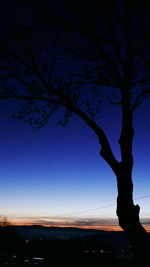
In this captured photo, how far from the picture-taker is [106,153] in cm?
616

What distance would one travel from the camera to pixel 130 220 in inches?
222

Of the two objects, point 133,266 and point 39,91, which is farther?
point 39,91

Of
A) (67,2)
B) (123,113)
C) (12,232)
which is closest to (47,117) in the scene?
(123,113)

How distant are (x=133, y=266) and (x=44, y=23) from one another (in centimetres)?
642

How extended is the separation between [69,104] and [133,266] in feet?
13.3

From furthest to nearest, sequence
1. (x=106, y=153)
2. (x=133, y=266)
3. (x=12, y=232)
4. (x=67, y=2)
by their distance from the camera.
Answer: (x=12, y=232) → (x=67, y=2) → (x=106, y=153) → (x=133, y=266)

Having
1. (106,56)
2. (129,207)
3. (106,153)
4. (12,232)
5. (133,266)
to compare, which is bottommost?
(12,232)

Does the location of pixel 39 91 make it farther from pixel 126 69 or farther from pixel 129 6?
pixel 129 6

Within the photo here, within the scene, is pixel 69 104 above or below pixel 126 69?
below

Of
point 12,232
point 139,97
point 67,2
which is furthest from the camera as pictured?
point 12,232

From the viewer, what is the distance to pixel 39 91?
7.30 m

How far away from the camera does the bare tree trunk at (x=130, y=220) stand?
5404mm

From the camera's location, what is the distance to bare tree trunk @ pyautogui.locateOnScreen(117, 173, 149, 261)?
17.7 feet

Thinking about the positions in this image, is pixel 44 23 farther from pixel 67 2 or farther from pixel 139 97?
pixel 139 97
